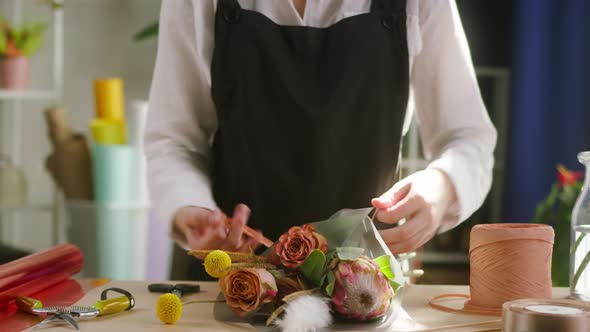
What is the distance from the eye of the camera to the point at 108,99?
A: 364 cm

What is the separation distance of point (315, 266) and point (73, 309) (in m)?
0.30

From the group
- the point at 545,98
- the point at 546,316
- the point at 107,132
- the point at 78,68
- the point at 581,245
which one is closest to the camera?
the point at 546,316

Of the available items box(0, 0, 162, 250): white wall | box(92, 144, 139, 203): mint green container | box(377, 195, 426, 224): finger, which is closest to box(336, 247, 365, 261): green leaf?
box(377, 195, 426, 224): finger

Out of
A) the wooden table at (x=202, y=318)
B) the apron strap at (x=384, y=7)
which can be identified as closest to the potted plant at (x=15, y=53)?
the apron strap at (x=384, y=7)

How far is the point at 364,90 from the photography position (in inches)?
57.0

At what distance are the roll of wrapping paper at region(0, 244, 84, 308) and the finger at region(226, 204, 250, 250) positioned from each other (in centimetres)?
29

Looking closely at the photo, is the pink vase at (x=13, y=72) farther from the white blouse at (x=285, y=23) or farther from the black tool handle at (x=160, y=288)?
the black tool handle at (x=160, y=288)

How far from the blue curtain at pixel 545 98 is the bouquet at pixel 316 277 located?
10.3 feet

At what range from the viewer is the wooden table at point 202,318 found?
38.7 inches

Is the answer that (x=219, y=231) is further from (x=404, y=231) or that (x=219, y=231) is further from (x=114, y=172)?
(x=114, y=172)

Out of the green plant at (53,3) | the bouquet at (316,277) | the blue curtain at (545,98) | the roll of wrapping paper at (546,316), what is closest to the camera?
the roll of wrapping paper at (546,316)

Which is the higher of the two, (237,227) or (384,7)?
(384,7)

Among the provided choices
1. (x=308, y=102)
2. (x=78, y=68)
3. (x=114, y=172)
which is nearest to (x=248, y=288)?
(x=308, y=102)

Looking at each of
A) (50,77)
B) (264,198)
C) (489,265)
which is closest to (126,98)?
(50,77)
